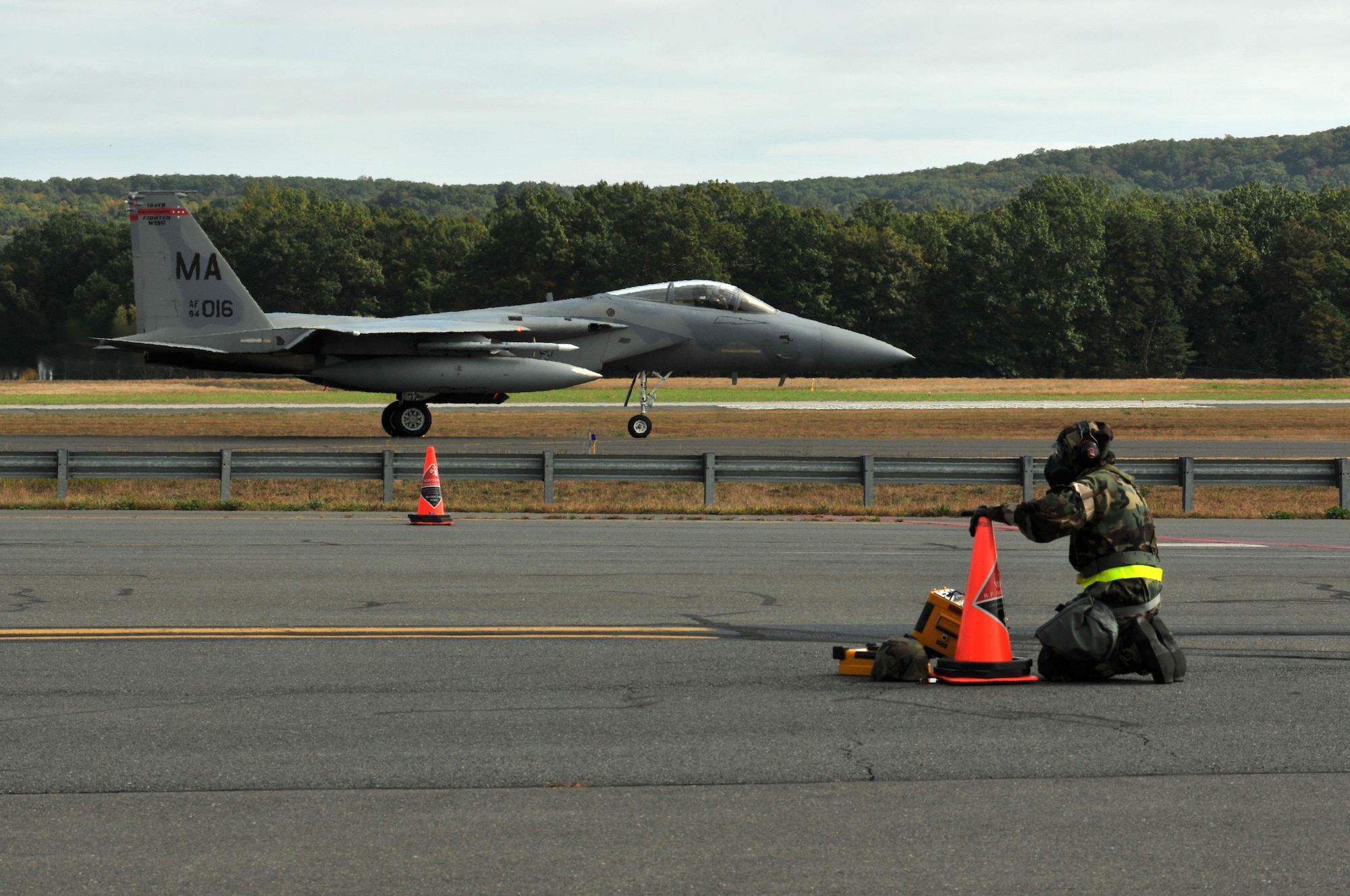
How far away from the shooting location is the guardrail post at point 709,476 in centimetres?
2206

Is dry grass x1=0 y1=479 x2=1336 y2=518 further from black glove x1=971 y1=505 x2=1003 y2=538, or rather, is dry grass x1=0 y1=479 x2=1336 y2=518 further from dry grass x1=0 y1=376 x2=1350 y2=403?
dry grass x1=0 y1=376 x2=1350 y2=403

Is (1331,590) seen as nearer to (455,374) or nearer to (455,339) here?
(455,374)

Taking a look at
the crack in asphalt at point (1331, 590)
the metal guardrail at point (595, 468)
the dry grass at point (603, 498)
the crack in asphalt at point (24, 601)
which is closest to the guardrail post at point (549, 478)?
the metal guardrail at point (595, 468)

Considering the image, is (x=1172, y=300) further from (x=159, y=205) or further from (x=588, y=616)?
(x=588, y=616)

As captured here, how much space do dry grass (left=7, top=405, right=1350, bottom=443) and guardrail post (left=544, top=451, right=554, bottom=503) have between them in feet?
31.2

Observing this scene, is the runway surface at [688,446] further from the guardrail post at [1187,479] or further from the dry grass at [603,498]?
the guardrail post at [1187,479]

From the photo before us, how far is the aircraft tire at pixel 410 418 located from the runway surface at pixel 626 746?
2038cm

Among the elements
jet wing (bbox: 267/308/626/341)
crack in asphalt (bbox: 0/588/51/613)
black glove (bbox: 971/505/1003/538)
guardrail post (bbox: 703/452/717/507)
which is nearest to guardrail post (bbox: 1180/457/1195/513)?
guardrail post (bbox: 703/452/717/507)

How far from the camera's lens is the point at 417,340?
106ft

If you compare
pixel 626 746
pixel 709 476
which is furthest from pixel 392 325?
pixel 626 746

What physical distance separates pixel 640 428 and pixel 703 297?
3.42m

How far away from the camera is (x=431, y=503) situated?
18422mm

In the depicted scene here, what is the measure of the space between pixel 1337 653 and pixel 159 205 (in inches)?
1115

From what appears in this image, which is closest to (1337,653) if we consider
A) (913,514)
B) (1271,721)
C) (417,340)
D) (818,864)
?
(1271,721)
